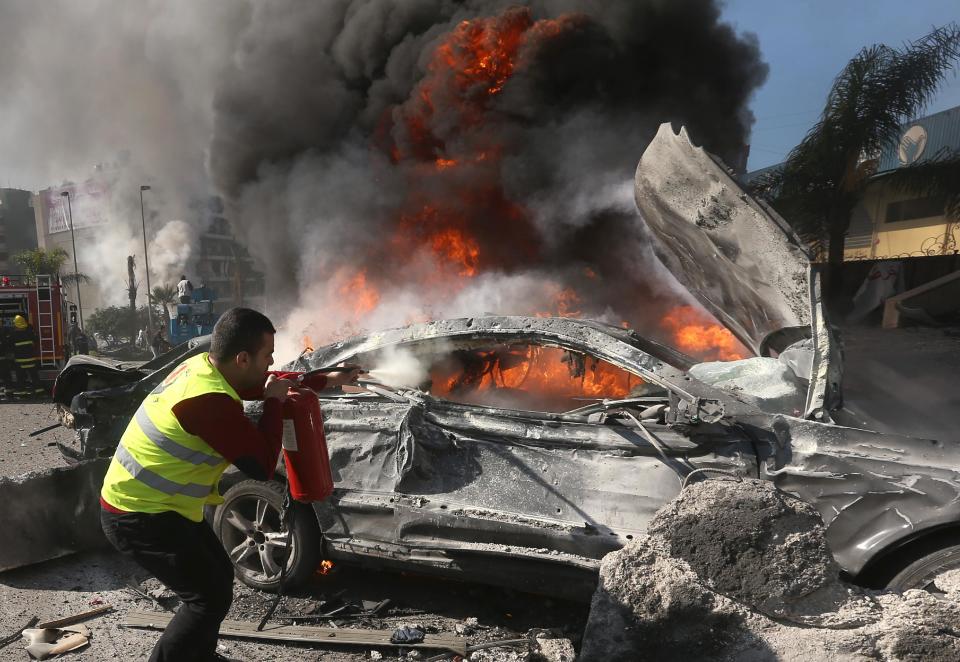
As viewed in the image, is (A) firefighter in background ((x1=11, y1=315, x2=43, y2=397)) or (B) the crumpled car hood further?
(A) firefighter in background ((x1=11, y1=315, x2=43, y2=397))

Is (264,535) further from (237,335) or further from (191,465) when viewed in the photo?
(237,335)

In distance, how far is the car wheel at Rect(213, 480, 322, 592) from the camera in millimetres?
3711

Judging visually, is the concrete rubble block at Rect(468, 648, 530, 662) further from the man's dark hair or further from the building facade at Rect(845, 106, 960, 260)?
the building facade at Rect(845, 106, 960, 260)

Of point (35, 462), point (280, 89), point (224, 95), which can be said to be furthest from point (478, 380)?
point (224, 95)

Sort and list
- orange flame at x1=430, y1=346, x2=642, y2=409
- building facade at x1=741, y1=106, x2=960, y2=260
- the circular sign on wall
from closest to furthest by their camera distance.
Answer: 1. orange flame at x1=430, y1=346, x2=642, y2=409
2. building facade at x1=741, y1=106, x2=960, y2=260
3. the circular sign on wall

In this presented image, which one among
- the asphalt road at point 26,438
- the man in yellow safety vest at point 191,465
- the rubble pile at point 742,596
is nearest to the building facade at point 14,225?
the asphalt road at point 26,438

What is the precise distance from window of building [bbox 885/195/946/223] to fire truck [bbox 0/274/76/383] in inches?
836

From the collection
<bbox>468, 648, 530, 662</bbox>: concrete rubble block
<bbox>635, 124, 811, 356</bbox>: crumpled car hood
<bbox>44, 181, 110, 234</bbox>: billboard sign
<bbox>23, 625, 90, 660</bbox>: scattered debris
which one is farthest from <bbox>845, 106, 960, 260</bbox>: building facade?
<bbox>44, 181, 110, 234</bbox>: billboard sign

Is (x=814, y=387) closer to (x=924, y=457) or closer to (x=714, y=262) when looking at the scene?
(x=924, y=457)

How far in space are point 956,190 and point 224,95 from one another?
15138mm

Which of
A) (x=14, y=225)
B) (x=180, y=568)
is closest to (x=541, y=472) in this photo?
(x=180, y=568)

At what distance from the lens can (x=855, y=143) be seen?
12648mm

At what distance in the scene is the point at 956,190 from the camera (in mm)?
12641

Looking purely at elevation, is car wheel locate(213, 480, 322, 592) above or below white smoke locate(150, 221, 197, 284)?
below
